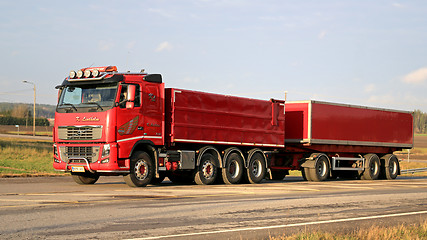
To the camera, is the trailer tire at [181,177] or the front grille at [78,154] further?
the trailer tire at [181,177]

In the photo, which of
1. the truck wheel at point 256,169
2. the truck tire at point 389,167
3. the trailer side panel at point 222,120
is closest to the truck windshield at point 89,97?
the trailer side panel at point 222,120

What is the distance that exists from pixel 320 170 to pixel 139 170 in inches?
395

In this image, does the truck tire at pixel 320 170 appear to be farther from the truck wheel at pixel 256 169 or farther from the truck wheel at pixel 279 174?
the truck wheel at pixel 256 169

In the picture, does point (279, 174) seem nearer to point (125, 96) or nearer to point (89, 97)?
A: point (125, 96)

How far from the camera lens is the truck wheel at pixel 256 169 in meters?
21.7

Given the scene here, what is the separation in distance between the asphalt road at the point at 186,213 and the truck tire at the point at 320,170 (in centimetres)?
769

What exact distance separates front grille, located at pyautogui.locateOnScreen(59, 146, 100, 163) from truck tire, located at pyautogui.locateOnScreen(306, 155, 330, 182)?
34.8 ft

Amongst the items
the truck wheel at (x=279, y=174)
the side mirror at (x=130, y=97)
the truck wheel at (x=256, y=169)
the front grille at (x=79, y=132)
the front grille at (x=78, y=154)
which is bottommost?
the truck wheel at (x=279, y=174)

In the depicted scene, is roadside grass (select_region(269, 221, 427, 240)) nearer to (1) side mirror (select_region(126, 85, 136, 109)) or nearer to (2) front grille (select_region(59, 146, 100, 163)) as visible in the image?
(1) side mirror (select_region(126, 85, 136, 109))

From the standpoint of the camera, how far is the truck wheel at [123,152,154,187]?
17562 mm

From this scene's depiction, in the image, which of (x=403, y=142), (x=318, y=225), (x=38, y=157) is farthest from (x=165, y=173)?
(x=38, y=157)

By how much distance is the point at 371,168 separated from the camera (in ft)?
91.4

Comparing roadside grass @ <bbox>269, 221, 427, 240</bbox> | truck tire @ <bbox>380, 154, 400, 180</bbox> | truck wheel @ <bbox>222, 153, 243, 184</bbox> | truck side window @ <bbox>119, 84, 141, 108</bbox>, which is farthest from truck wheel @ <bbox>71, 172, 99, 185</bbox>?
truck tire @ <bbox>380, 154, 400, 180</bbox>

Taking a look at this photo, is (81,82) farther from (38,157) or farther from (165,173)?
(38,157)
